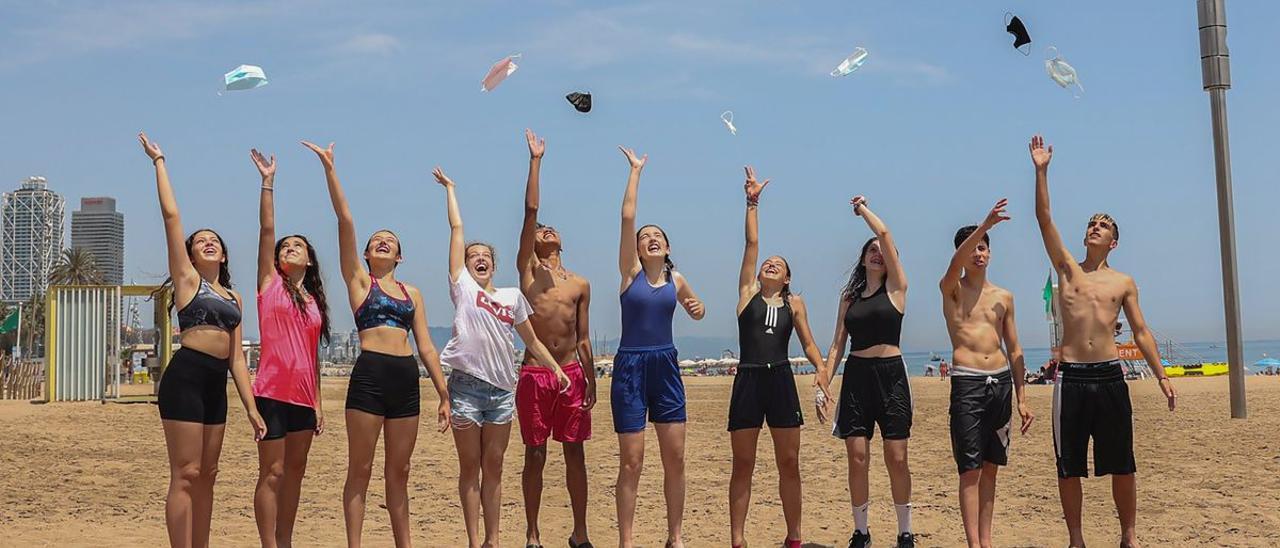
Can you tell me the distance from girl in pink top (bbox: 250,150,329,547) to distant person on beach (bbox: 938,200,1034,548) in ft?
13.4

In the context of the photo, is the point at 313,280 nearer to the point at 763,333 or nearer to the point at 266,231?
the point at 266,231

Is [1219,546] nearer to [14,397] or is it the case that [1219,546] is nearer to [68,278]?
[14,397]

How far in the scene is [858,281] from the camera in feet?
27.5

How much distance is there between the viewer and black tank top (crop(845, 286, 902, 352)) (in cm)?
801

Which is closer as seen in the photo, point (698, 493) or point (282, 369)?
point (282, 369)

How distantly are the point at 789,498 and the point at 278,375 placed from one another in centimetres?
337

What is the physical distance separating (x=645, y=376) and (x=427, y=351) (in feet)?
4.58

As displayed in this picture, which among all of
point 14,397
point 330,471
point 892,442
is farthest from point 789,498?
point 14,397

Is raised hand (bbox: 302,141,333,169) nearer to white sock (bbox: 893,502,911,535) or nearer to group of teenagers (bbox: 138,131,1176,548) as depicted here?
group of teenagers (bbox: 138,131,1176,548)

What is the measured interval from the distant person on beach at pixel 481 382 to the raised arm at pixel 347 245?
0.64m

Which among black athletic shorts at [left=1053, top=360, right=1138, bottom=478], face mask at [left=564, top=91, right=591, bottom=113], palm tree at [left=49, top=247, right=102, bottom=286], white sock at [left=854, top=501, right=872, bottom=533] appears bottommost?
white sock at [left=854, top=501, right=872, bottom=533]

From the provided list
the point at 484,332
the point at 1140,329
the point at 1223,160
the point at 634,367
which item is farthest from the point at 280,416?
the point at 1223,160

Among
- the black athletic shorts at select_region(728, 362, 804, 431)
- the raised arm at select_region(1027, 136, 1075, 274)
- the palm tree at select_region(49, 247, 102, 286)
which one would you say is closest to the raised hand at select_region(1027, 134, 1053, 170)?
the raised arm at select_region(1027, 136, 1075, 274)

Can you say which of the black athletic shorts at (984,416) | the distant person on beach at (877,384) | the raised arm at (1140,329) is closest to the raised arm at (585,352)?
the distant person on beach at (877,384)
